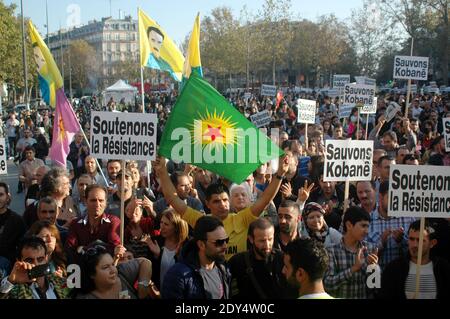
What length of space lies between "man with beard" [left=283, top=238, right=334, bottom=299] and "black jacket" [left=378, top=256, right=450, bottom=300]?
4.03 ft

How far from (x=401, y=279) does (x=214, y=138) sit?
2.36 m

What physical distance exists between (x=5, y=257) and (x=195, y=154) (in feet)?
6.81

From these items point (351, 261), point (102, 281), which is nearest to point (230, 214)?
point (351, 261)

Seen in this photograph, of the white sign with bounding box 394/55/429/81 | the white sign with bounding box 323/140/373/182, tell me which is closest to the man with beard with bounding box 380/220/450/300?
the white sign with bounding box 323/140/373/182

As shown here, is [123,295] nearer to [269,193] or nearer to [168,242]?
[168,242]

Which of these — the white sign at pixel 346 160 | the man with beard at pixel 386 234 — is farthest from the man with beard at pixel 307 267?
the white sign at pixel 346 160

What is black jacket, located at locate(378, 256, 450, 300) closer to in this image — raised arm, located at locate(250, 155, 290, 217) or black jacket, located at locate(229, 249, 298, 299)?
black jacket, located at locate(229, 249, 298, 299)

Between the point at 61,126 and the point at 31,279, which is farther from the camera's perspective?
the point at 61,126

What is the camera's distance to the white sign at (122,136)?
21.2 feet

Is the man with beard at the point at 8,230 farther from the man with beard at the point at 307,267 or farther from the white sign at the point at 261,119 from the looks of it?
the white sign at the point at 261,119

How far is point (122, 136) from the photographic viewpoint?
648cm

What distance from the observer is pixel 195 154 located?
20.9ft

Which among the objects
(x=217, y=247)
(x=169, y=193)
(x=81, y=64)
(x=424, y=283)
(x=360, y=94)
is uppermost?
(x=81, y=64)
